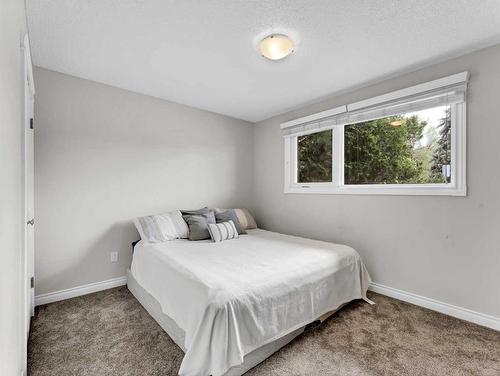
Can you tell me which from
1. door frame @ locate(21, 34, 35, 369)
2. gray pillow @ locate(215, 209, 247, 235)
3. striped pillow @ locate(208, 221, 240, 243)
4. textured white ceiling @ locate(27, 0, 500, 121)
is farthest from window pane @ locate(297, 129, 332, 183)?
door frame @ locate(21, 34, 35, 369)

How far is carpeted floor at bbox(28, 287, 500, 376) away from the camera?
5.16 feet

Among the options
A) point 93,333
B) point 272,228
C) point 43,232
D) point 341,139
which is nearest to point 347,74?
point 341,139

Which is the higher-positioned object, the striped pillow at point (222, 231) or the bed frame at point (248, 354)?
the striped pillow at point (222, 231)

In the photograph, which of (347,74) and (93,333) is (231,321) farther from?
(347,74)

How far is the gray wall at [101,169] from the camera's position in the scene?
246cm

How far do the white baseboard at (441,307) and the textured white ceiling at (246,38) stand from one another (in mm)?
2217

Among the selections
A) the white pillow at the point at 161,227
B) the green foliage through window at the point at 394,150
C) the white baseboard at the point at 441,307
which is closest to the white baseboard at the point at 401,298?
the white baseboard at the point at 441,307

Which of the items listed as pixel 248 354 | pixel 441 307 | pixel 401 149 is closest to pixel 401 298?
pixel 441 307

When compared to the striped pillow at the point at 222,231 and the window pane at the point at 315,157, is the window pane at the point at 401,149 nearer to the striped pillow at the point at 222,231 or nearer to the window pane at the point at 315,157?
the window pane at the point at 315,157

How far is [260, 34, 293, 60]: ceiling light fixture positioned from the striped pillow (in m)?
1.86

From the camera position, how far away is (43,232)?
7.98 ft

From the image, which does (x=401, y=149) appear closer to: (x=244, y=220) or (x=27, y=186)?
(x=244, y=220)

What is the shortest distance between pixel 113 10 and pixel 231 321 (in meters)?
2.16

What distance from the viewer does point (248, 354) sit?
61.4 inches
